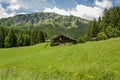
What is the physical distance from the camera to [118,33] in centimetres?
9288

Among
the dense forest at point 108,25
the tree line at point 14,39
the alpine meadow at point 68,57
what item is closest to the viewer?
the alpine meadow at point 68,57

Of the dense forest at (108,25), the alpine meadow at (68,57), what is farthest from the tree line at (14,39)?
the dense forest at (108,25)

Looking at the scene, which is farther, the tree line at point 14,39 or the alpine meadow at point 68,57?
the tree line at point 14,39

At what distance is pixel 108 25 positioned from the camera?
103250mm

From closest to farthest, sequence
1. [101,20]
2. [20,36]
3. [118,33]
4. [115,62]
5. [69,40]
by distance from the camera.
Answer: [115,62], [69,40], [118,33], [101,20], [20,36]

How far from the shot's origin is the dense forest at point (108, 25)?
3706 inches

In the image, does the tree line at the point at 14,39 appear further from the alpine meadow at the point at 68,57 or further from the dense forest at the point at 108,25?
the dense forest at the point at 108,25

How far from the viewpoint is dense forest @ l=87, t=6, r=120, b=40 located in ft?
309

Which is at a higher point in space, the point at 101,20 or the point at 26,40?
the point at 101,20

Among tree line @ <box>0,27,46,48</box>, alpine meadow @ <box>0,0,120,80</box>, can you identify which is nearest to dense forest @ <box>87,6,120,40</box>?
alpine meadow @ <box>0,0,120,80</box>

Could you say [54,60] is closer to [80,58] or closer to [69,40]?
[80,58]

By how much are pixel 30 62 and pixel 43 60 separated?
1828 mm

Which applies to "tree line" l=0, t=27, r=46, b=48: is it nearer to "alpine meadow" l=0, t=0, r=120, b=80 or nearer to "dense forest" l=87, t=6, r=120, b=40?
"alpine meadow" l=0, t=0, r=120, b=80

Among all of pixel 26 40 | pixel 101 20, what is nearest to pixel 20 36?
pixel 26 40
